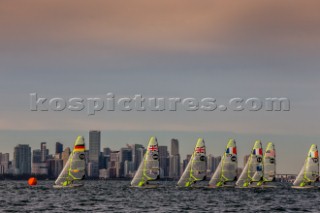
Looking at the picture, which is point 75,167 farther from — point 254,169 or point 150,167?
point 254,169

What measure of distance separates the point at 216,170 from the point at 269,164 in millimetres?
13374

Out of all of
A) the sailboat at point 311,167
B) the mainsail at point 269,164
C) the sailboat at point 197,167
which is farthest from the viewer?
the mainsail at point 269,164

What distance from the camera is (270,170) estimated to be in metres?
158

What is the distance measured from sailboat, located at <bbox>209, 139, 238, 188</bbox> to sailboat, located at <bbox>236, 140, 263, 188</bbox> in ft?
14.3

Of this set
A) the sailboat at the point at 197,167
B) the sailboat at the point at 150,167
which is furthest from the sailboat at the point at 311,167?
the sailboat at the point at 150,167

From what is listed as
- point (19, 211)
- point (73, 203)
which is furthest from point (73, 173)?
point (19, 211)

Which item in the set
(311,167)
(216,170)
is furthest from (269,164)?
(216,170)

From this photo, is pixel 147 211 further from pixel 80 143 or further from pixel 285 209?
pixel 80 143

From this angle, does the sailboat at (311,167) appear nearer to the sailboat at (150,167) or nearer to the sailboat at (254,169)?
the sailboat at (254,169)

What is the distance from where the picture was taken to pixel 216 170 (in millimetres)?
153875

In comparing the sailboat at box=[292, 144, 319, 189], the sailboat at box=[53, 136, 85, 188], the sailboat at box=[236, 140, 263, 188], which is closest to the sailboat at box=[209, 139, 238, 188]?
the sailboat at box=[236, 140, 263, 188]

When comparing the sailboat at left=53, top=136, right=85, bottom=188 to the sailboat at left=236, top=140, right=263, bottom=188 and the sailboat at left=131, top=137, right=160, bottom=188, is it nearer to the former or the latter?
the sailboat at left=131, top=137, right=160, bottom=188

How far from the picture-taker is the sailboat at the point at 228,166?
150 meters

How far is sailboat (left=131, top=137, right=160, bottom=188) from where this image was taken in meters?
137
